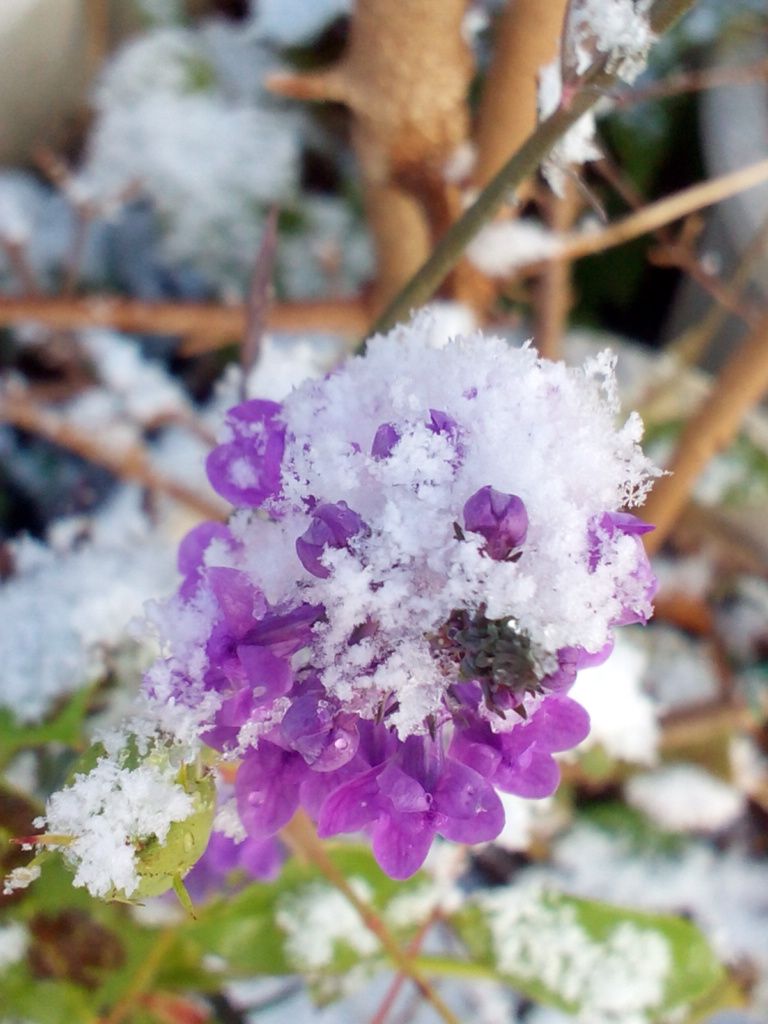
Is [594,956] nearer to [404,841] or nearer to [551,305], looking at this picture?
[404,841]

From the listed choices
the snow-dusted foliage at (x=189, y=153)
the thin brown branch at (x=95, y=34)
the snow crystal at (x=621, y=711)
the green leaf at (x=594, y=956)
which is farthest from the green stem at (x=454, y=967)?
the thin brown branch at (x=95, y=34)

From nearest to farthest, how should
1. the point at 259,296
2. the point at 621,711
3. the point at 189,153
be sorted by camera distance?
the point at 259,296 < the point at 621,711 < the point at 189,153

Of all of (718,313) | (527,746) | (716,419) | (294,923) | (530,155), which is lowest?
(294,923)

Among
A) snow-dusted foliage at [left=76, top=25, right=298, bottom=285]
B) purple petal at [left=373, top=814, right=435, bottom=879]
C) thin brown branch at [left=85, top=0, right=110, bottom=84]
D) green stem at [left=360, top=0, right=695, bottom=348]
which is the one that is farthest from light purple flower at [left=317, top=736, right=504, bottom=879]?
thin brown branch at [left=85, top=0, right=110, bottom=84]

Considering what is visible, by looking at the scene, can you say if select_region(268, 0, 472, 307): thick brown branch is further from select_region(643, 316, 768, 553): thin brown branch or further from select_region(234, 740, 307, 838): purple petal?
select_region(234, 740, 307, 838): purple petal

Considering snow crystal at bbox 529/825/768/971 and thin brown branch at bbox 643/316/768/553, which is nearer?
thin brown branch at bbox 643/316/768/553

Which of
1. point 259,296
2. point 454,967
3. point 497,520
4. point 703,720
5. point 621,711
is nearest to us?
point 497,520

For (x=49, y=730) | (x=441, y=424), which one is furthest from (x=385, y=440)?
(x=49, y=730)
